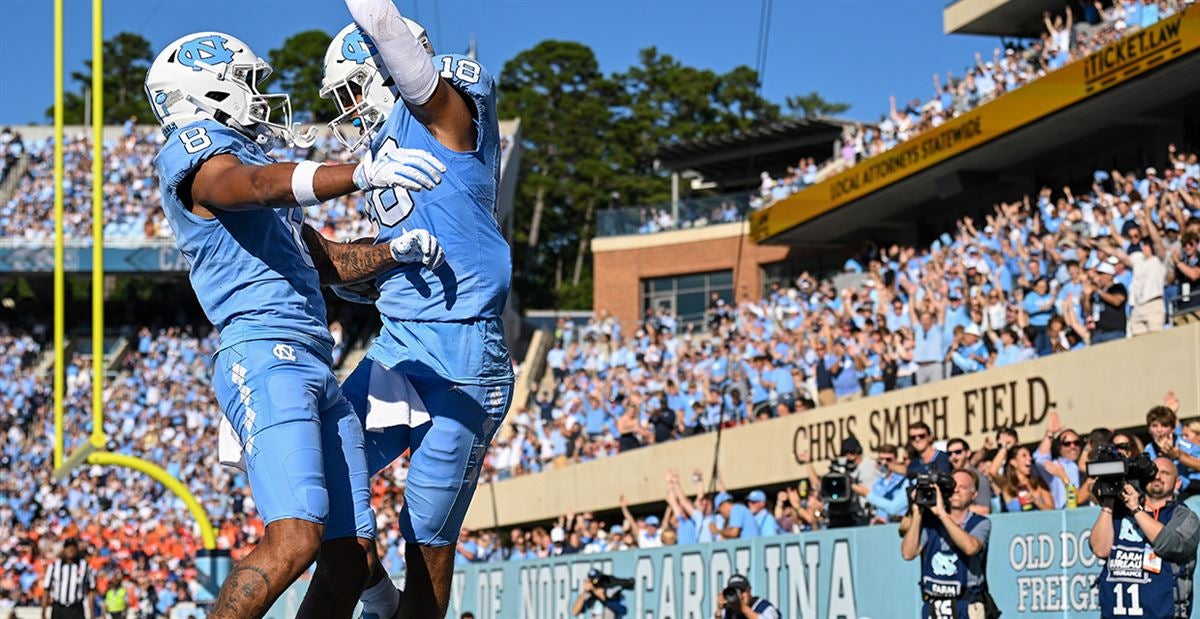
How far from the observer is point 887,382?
18469mm

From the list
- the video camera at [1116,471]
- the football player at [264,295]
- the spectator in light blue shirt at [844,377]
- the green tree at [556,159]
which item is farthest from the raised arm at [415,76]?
the green tree at [556,159]

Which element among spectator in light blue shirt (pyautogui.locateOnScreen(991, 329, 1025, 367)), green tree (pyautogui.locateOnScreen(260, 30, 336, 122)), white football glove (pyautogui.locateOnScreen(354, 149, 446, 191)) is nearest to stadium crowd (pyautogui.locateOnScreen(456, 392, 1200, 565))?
spectator in light blue shirt (pyautogui.locateOnScreen(991, 329, 1025, 367))

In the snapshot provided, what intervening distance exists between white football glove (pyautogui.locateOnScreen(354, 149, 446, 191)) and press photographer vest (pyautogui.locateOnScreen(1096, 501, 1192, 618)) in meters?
4.35

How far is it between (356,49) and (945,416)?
1227cm

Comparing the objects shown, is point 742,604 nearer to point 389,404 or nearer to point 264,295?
point 389,404

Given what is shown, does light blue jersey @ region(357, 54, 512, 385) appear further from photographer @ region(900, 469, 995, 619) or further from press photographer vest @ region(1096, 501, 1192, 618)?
photographer @ region(900, 469, 995, 619)

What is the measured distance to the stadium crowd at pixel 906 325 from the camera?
593 inches

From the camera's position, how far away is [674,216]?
39.2 meters

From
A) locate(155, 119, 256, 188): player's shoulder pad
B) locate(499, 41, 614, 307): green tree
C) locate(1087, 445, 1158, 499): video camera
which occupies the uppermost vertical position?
locate(499, 41, 614, 307): green tree

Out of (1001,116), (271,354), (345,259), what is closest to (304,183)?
(271,354)

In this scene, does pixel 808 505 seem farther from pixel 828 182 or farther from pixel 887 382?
pixel 828 182

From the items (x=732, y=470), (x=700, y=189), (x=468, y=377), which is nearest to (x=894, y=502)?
(x=468, y=377)

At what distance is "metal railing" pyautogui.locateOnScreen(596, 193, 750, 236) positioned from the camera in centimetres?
3644

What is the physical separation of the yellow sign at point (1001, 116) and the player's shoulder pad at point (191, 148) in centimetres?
1532
